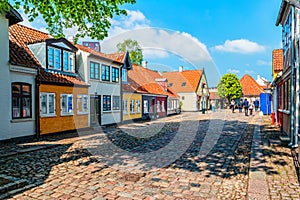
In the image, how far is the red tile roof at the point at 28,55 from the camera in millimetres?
12366

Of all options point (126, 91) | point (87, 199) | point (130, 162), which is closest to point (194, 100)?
point (126, 91)

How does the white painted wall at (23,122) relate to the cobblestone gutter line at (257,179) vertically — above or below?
above

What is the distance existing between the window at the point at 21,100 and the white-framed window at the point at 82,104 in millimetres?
3813

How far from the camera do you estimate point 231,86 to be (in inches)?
1944

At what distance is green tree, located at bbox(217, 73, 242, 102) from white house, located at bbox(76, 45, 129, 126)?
3324cm

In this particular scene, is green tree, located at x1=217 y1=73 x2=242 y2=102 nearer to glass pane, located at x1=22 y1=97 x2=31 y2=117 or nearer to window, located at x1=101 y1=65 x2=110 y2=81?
window, located at x1=101 y1=65 x2=110 y2=81

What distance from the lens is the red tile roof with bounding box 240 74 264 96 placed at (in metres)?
53.4

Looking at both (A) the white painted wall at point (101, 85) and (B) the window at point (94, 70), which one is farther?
(B) the window at point (94, 70)

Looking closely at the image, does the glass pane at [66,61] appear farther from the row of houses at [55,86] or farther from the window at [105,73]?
the window at [105,73]

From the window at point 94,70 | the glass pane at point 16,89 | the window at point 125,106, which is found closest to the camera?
the glass pane at point 16,89

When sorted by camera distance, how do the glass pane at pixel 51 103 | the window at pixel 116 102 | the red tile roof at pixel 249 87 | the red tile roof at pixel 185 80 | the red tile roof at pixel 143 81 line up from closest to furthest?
the glass pane at pixel 51 103
the window at pixel 116 102
the red tile roof at pixel 143 81
the red tile roof at pixel 185 80
the red tile roof at pixel 249 87

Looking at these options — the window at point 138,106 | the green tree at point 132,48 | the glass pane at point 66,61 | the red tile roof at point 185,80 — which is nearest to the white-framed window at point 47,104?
the glass pane at point 66,61

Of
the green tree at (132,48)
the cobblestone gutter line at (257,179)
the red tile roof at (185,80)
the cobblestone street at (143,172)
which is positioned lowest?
the cobblestone street at (143,172)

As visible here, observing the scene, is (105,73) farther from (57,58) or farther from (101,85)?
(57,58)
